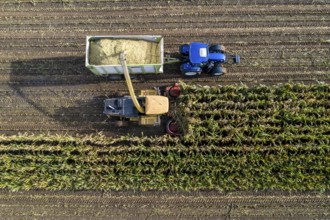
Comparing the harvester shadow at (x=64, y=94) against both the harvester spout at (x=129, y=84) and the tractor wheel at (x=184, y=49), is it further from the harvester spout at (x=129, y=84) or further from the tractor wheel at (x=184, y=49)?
the tractor wheel at (x=184, y=49)

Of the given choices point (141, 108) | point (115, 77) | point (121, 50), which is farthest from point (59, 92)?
point (141, 108)

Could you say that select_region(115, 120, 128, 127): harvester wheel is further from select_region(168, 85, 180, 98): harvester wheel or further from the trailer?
select_region(168, 85, 180, 98): harvester wheel

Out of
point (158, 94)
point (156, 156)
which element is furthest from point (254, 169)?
point (158, 94)

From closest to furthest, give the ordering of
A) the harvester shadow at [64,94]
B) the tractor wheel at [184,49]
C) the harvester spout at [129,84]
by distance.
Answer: the harvester spout at [129,84] < the tractor wheel at [184,49] < the harvester shadow at [64,94]

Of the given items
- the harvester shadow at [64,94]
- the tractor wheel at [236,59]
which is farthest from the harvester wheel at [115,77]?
the tractor wheel at [236,59]

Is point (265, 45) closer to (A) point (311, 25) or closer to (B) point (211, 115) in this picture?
(A) point (311, 25)

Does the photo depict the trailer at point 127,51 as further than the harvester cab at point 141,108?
Yes
